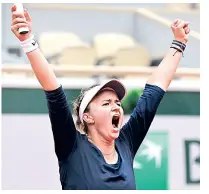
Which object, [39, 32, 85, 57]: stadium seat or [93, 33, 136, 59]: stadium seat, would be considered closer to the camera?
[39, 32, 85, 57]: stadium seat

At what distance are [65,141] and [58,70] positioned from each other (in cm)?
243

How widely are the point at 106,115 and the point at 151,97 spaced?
305mm

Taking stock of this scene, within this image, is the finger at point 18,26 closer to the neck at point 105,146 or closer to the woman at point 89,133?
the woman at point 89,133

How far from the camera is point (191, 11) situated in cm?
875

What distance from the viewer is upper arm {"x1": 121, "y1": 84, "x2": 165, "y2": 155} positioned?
9.07ft

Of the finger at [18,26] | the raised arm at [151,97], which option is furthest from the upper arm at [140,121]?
the finger at [18,26]

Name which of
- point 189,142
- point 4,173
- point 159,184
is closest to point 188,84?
point 189,142

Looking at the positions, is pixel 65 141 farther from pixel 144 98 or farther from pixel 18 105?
pixel 18 105

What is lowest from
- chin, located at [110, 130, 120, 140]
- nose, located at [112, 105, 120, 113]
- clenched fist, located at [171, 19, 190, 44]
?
chin, located at [110, 130, 120, 140]

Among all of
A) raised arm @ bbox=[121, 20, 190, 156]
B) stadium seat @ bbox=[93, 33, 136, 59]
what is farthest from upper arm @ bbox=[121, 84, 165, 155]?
stadium seat @ bbox=[93, 33, 136, 59]

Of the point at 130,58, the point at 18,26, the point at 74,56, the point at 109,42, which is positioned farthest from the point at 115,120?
the point at 109,42

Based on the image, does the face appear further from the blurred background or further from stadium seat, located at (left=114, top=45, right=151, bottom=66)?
stadium seat, located at (left=114, top=45, right=151, bottom=66)

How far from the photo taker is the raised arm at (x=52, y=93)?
247cm

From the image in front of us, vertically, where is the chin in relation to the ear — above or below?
below
